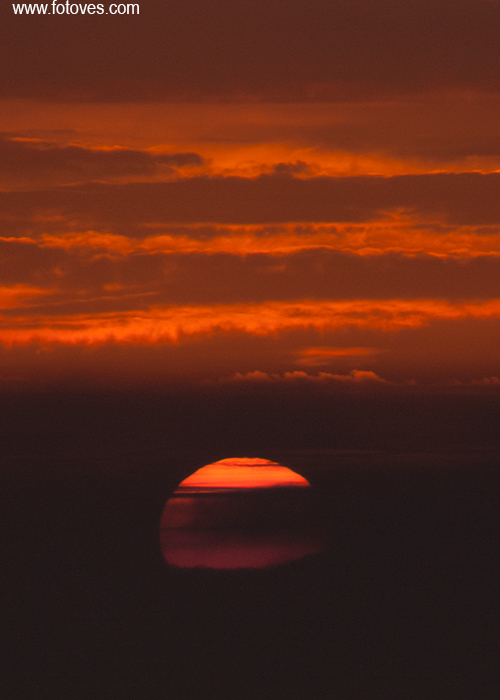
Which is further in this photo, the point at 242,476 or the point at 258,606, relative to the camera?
the point at 242,476

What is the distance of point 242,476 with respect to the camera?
13188 centimetres

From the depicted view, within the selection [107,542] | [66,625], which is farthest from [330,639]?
[107,542]

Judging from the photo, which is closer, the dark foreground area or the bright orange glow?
the dark foreground area

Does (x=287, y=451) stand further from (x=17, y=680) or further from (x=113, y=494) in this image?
(x=17, y=680)

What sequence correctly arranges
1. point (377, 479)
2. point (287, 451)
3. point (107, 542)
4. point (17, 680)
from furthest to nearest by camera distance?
point (287, 451) < point (377, 479) < point (107, 542) < point (17, 680)

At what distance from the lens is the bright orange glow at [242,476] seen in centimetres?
12311

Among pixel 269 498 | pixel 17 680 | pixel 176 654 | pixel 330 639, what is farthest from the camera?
pixel 269 498

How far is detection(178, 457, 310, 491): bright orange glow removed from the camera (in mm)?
123113

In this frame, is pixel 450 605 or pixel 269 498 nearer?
pixel 450 605

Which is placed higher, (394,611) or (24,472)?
(24,472)

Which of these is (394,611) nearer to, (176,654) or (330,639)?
(330,639)

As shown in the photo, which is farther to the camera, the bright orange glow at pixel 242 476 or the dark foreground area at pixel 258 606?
the bright orange glow at pixel 242 476

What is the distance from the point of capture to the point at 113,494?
113 metres

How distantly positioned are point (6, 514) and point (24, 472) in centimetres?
3507
